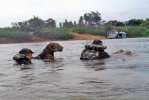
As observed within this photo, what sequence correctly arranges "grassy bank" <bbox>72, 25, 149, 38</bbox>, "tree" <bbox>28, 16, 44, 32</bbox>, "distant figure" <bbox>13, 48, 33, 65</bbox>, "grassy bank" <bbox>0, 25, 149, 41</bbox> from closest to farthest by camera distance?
"distant figure" <bbox>13, 48, 33, 65</bbox> < "grassy bank" <bbox>0, 25, 149, 41</bbox> < "grassy bank" <bbox>72, 25, 149, 38</bbox> < "tree" <bbox>28, 16, 44, 32</bbox>

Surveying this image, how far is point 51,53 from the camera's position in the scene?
19.2 meters

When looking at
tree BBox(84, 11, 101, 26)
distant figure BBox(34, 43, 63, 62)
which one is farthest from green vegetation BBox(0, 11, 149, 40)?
distant figure BBox(34, 43, 63, 62)

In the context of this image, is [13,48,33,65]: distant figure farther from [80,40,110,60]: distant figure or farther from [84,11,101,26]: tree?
[84,11,101,26]: tree

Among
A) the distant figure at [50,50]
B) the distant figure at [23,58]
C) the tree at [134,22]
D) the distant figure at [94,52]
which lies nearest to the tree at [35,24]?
the tree at [134,22]

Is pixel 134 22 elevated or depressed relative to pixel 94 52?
elevated

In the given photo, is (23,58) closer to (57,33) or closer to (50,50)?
(50,50)

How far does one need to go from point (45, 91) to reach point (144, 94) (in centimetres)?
227

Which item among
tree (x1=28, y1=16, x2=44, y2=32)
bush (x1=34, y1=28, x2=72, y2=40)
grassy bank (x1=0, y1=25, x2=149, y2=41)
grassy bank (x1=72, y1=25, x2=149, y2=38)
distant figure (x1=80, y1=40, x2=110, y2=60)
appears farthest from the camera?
tree (x1=28, y1=16, x2=44, y2=32)

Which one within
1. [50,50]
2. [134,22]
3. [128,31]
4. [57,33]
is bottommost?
[128,31]

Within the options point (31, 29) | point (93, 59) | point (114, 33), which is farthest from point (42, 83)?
point (31, 29)

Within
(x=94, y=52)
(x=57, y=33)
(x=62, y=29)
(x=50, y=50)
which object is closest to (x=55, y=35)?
(x=57, y=33)

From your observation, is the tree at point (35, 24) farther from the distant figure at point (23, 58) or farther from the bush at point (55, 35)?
the distant figure at point (23, 58)

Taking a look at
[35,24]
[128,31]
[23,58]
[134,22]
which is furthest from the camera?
[134,22]

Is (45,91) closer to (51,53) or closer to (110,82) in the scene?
(110,82)
